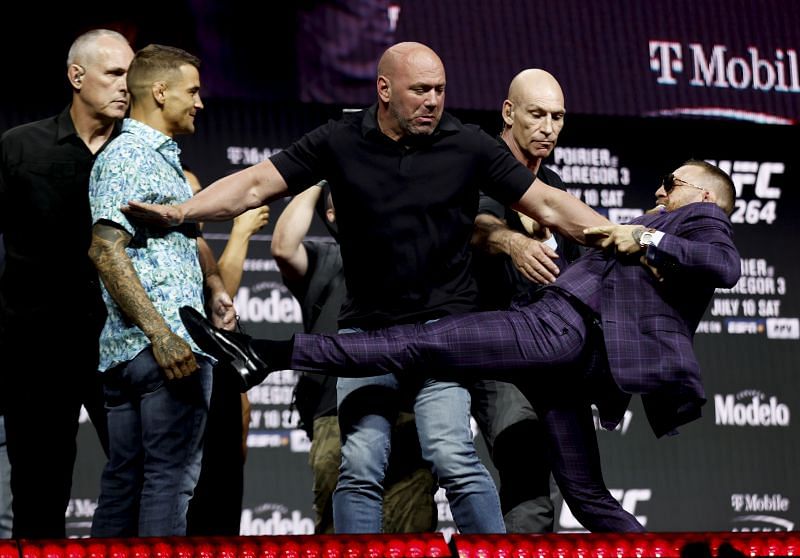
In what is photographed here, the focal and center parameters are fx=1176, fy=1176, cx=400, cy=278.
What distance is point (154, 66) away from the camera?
3.60 meters

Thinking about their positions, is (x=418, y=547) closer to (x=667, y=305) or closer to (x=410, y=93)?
(x=667, y=305)

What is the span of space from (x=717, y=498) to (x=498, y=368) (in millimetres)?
3046

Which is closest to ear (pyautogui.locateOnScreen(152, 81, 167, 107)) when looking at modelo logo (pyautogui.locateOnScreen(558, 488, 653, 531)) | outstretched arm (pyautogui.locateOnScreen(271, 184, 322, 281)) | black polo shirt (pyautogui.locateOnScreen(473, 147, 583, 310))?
outstretched arm (pyautogui.locateOnScreen(271, 184, 322, 281))

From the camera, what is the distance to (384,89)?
136 inches

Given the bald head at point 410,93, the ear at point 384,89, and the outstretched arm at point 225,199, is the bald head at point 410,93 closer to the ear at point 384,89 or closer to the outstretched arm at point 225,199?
the ear at point 384,89

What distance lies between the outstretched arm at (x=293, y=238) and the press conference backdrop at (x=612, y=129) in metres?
1.02

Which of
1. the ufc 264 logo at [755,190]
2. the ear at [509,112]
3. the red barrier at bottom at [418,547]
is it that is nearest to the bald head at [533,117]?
the ear at [509,112]

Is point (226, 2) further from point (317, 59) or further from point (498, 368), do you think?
point (498, 368)

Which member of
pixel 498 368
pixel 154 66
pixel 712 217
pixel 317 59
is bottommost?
pixel 498 368

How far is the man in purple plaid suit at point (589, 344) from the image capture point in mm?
3285

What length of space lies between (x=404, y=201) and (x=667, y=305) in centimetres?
83

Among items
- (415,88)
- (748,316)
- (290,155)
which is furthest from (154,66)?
(748,316)

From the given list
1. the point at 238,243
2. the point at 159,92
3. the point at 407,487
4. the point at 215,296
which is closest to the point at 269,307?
the point at 238,243

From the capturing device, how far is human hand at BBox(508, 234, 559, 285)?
137 inches
